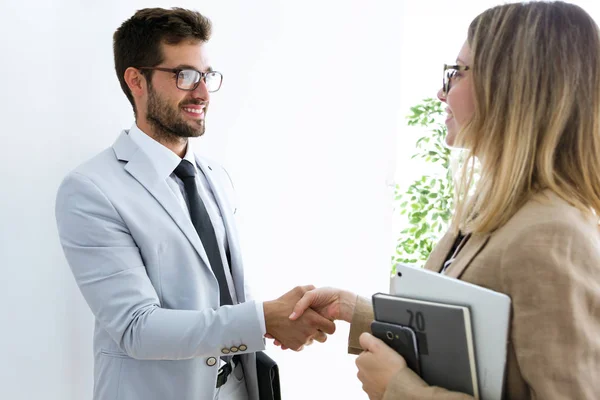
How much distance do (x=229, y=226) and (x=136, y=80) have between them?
60 centimetres

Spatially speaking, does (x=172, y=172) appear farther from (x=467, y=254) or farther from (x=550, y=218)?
(x=550, y=218)

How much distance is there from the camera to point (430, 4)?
435 centimetres

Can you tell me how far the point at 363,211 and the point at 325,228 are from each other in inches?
10.5

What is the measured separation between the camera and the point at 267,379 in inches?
79.0

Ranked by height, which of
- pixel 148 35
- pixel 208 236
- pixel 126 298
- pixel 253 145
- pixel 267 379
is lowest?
pixel 267 379

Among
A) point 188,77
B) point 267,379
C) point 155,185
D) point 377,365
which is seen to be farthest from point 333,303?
point 188,77

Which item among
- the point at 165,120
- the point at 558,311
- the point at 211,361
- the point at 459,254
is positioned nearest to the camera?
→ the point at 558,311

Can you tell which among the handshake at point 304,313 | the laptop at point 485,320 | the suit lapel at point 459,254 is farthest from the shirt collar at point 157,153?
the laptop at point 485,320

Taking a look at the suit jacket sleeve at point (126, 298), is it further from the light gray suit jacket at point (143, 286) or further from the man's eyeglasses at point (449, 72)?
the man's eyeglasses at point (449, 72)

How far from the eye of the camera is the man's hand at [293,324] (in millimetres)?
1958

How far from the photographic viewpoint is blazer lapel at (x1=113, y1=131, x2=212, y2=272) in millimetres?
1925

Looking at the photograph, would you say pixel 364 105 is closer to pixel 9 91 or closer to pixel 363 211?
pixel 363 211

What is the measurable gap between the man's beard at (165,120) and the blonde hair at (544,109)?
116 centimetres

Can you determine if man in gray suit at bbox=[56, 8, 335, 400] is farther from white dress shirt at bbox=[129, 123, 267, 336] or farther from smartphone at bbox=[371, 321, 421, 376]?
smartphone at bbox=[371, 321, 421, 376]
